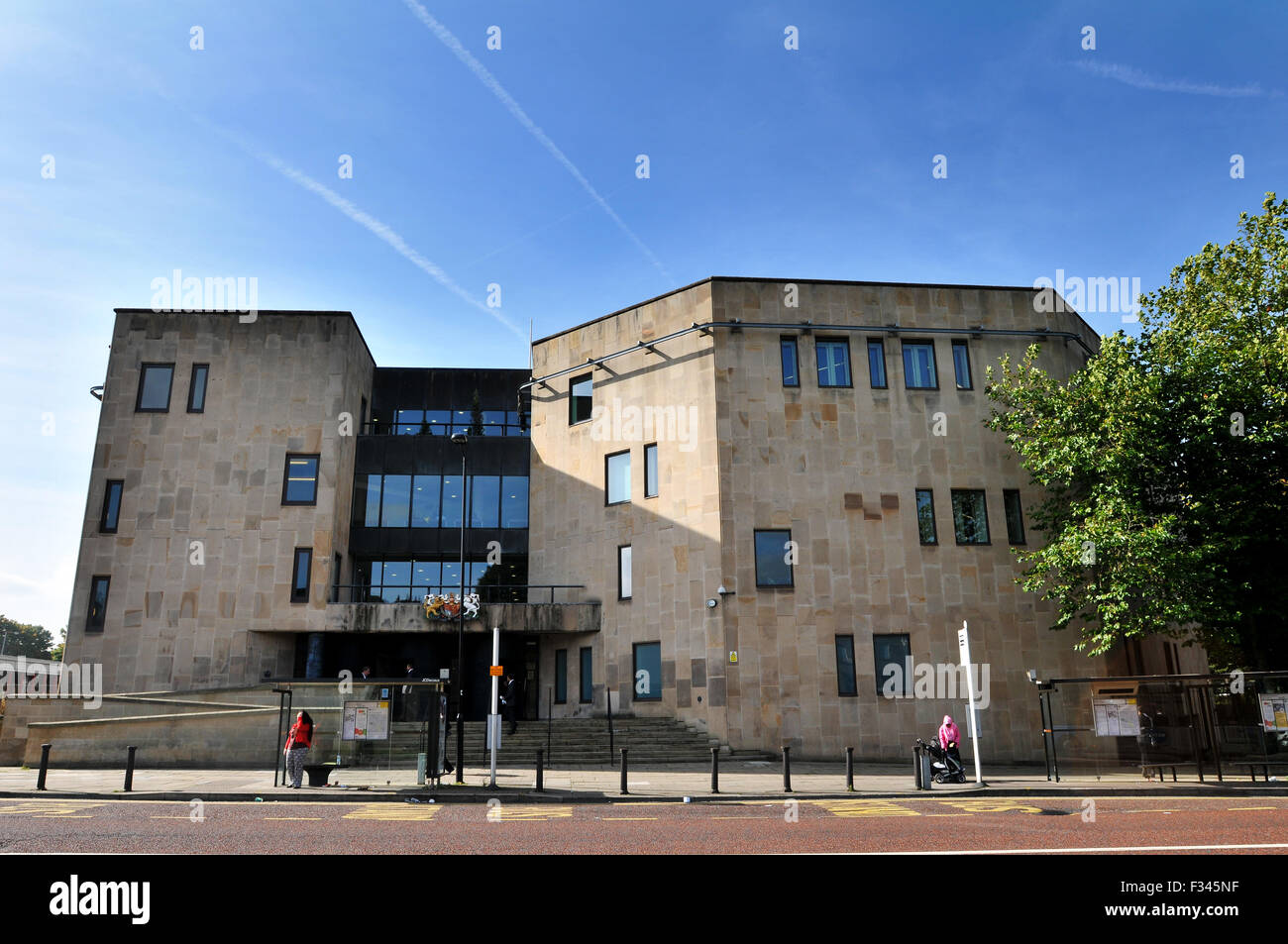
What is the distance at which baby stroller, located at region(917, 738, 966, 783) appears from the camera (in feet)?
61.0

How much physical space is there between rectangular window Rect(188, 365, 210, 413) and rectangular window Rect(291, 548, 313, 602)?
23.3 feet

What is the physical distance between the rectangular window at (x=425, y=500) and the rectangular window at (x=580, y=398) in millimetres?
6845

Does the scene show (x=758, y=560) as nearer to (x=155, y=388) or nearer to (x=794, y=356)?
(x=794, y=356)

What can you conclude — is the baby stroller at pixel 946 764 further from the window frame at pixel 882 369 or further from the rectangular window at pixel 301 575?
the rectangular window at pixel 301 575

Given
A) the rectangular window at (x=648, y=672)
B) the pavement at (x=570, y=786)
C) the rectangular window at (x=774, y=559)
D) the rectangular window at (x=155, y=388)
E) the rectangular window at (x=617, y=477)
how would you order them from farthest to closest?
the rectangular window at (x=155, y=388), the rectangular window at (x=617, y=477), the rectangular window at (x=648, y=672), the rectangular window at (x=774, y=559), the pavement at (x=570, y=786)

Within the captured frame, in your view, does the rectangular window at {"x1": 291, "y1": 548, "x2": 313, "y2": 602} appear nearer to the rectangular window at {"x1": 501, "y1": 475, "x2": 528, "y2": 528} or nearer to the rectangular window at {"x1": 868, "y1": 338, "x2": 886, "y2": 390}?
the rectangular window at {"x1": 501, "y1": 475, "x2": 528, "y2": 528}

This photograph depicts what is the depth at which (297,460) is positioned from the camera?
32625 millimetres

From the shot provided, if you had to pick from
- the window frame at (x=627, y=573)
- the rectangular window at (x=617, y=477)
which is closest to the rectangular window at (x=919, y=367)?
the rectangular window at (x=617, y=477)

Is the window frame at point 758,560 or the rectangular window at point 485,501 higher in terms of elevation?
the rectangular window at point 485,501

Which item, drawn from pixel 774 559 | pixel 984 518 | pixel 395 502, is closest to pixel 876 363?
pixel 984 518

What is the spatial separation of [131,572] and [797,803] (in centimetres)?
2651

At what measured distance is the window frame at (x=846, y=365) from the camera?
29453 millimetres

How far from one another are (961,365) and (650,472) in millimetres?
11892
